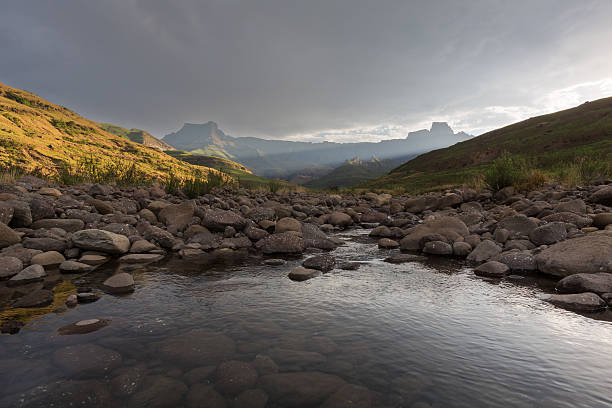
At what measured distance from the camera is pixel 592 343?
4168 mm

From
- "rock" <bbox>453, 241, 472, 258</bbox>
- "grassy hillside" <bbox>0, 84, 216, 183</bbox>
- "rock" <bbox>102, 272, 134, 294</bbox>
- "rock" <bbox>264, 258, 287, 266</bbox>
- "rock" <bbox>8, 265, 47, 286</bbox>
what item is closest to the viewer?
"rock" <bbox>102, 272, 134, 294</bbox>

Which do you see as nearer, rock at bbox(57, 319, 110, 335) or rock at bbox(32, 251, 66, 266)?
rock at bbox(57, 319, 110, 335)

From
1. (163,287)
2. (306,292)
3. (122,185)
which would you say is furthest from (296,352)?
(122,185)

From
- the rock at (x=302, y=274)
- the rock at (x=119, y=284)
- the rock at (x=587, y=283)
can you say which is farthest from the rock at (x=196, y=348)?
the rock at (x=587, y=283)

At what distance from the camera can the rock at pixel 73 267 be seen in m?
6.96

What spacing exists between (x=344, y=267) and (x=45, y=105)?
199154mm

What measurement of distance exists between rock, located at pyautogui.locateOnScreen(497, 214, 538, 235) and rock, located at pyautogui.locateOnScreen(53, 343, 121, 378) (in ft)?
37.3

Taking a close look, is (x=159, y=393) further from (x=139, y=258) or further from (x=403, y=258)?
(x=403, y=258)

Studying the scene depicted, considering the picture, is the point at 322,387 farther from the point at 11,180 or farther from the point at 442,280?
the point at 11,180

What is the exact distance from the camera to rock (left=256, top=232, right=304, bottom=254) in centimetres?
995

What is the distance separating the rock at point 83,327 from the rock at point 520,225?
1155cm

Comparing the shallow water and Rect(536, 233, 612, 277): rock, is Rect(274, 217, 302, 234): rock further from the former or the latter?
Rect(536, 233, 612, 277): rock

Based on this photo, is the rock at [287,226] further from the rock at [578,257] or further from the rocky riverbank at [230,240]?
the rock at [578,257]

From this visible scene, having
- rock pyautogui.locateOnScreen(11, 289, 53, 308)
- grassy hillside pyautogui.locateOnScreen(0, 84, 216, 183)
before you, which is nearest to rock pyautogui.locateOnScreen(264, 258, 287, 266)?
rock pyautogui.locateOnScreen(11, 289, 53, 308)
